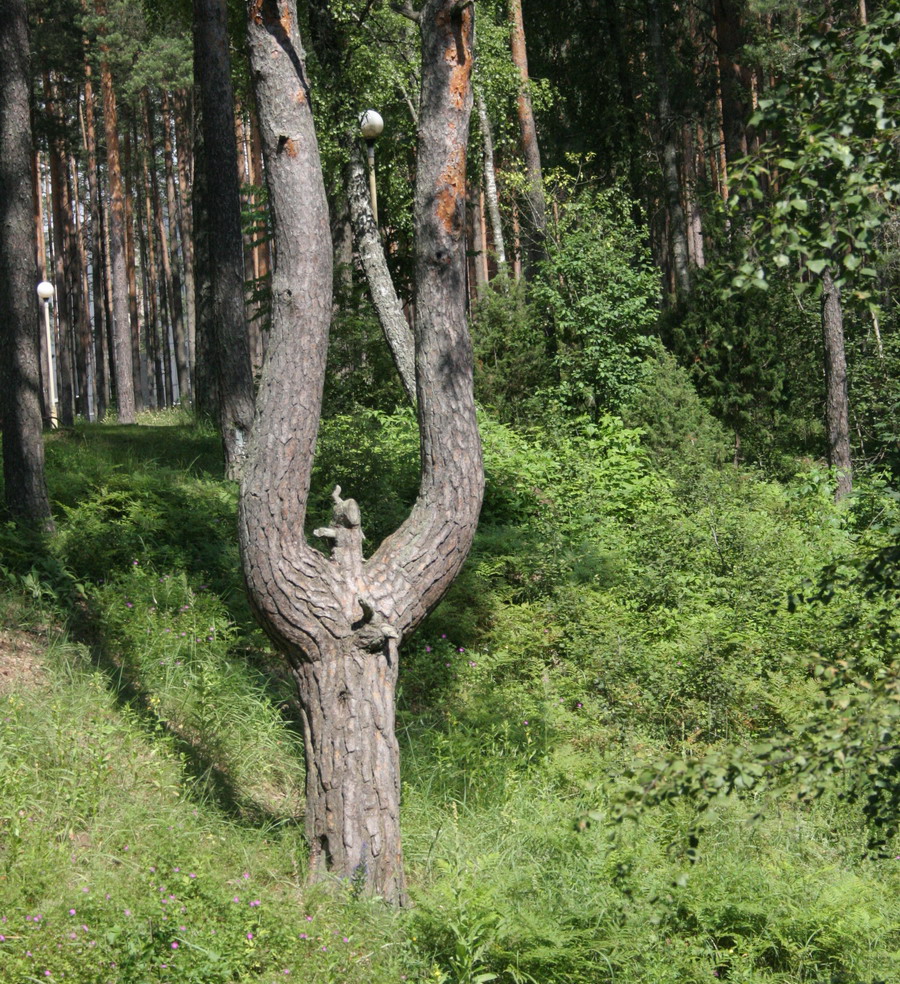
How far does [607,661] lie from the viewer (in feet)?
25.8

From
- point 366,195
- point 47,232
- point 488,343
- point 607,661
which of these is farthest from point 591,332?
point 47,232

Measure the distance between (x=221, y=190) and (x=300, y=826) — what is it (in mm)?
8134

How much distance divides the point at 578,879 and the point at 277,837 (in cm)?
160

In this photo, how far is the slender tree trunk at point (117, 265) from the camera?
23.4 m

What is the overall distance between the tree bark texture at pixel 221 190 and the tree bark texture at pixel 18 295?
2.56m

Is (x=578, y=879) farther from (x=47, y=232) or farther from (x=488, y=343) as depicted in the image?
(x=47, y=232)

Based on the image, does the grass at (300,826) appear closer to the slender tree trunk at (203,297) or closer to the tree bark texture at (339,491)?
the tree bark texture at (339,491)

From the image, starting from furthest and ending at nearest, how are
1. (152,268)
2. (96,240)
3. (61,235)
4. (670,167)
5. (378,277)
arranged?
(152,268), (96,240), (61,235), (670,167), (378,277)

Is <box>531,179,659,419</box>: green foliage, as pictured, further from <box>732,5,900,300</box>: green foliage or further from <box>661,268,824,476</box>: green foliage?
<box>732,5,900,300</box>: green foliage

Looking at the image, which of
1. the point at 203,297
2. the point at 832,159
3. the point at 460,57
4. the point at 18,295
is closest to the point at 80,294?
the point at 203,297

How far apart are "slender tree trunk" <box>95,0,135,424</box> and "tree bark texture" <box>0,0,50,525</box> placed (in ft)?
46.4

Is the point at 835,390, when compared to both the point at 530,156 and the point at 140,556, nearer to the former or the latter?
the point at 530,156

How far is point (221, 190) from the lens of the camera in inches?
455

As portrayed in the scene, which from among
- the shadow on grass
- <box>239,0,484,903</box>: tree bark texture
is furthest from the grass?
<box>239,0,484,903</box>: tree bark texture
